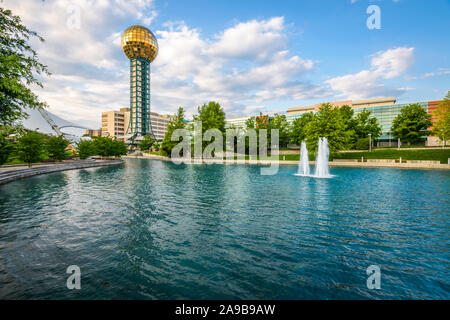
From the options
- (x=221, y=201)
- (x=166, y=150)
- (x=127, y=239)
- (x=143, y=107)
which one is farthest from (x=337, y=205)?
(x=143, y=107)

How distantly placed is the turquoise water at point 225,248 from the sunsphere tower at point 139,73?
142965mm

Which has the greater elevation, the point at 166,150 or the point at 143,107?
the point at 143,107

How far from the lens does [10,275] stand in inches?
240

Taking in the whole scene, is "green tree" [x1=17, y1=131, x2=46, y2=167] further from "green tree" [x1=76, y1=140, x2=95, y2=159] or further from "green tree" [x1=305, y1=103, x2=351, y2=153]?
"green tree" [x1=305, y1=103, x2=351, y2=153]

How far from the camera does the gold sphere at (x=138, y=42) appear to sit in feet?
474

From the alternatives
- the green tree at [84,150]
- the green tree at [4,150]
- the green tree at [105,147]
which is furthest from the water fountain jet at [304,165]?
the green tree at [105,147]

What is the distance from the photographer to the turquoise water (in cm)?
564

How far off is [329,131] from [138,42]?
148 m

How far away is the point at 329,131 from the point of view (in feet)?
172

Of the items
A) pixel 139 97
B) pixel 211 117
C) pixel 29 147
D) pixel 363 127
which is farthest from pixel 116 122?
pixel 363 127

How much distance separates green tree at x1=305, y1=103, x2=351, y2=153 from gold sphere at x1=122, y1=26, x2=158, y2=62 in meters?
142
